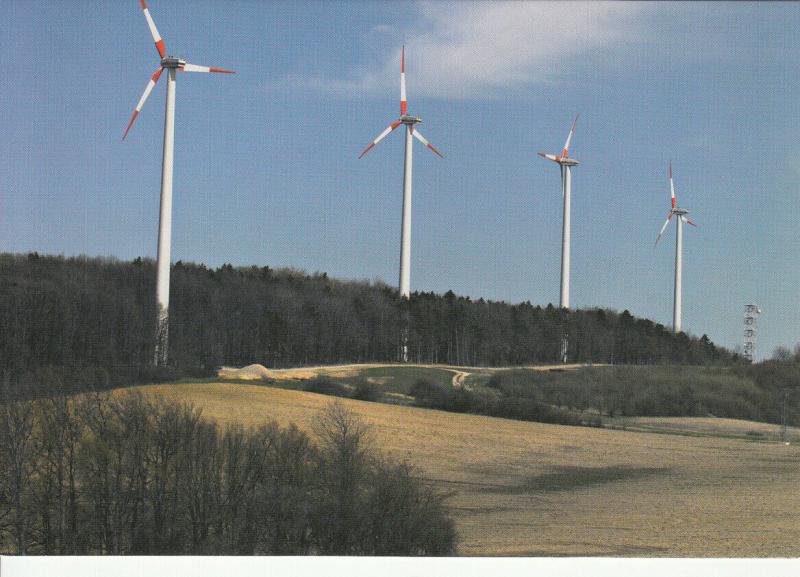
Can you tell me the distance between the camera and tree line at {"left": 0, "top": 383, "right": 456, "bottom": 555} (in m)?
16.1

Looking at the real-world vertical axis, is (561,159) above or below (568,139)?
above

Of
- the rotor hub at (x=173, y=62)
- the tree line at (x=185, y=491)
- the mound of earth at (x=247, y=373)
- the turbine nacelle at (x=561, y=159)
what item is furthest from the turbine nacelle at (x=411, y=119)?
the tree line at (x=185, y=491)

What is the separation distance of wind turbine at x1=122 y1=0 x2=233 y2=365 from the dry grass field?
447cm

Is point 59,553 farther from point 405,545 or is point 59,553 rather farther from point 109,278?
point 109,278

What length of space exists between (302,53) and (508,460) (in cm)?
966

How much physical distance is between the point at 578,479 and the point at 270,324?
1172 centimetres

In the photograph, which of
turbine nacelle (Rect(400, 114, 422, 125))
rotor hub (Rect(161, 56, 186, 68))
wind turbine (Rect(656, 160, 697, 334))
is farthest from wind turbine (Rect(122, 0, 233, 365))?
wind turbine (Rect(656, 160, 697, 334))

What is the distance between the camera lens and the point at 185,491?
16891 mm

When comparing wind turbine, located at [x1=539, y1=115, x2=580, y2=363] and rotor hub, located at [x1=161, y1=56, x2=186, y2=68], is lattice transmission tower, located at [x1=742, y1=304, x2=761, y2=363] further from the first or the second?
rotor hub, located at [x1=161, y1=56, x2=186, y2=68]

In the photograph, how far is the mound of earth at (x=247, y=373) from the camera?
27.0 m

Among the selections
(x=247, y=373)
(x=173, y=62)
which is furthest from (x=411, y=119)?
(x=247, y=373)

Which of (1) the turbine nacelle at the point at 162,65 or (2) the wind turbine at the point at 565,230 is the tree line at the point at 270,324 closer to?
(2) the wind turbine at the point at 565,230

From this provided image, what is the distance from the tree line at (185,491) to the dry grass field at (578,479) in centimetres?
142

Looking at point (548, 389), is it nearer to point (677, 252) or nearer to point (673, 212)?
point (673, 212)
